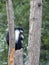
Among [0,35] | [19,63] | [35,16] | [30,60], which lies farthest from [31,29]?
[0,35]

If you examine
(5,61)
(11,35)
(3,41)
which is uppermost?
(11,35)

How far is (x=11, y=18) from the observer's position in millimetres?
2033

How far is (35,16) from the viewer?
248 centimetres

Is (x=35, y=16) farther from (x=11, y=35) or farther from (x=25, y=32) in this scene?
(x=25, y=32)

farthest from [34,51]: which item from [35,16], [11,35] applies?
[11,35]

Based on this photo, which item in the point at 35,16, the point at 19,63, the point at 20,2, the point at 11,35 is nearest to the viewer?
the point at 11,35

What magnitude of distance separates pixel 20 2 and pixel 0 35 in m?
0.91

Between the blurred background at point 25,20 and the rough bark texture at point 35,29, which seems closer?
the rough bark texture at point 35,29

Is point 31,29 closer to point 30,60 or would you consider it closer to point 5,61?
point 30,60

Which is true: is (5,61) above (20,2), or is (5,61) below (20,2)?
below

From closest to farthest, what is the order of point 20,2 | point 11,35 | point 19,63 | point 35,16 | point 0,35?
point 11,35 < point 35,16 < point 19,63 < point 20,2 < point 0,35

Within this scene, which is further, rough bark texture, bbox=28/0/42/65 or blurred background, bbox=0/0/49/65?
blurred background, bbox=0/0/49/65

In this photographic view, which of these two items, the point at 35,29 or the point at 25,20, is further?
the point at 25,20

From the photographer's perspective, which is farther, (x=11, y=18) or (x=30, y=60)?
(x=30, y=60)
